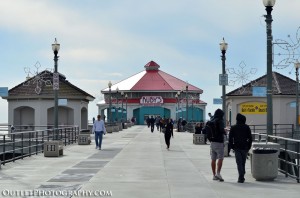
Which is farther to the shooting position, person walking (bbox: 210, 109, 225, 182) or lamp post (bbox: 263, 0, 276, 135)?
lamp post (bbox: 263, 0, 276, 135)

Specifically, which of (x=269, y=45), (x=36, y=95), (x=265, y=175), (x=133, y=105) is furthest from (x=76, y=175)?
(x=133, y=105)

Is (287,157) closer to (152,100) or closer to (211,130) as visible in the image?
(211,130)

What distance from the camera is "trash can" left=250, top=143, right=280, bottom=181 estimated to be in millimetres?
13625

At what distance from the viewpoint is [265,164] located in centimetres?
1365

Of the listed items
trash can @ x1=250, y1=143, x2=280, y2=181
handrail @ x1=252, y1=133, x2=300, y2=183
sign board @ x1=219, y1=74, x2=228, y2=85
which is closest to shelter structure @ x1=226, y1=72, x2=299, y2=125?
sign board @ x1=219, y1=74, x2=228, y2=85

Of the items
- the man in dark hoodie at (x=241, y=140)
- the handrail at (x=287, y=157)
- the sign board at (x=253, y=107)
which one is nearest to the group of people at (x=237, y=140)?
the man in dark hoodie at (x=241, y=140)

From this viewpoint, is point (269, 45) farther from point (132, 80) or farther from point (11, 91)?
point (132, 80)

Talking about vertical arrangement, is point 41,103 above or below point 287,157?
above

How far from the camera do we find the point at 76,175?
14609mm

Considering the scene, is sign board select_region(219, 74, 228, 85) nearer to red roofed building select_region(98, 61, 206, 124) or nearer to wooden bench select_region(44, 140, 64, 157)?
wooden bench select_region(44, 140, 64, 157)

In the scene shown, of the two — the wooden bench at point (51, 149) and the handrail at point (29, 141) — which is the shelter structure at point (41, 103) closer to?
the handrail at point (29, 141)

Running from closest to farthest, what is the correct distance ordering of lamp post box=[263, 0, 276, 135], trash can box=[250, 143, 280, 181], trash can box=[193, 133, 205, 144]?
trash can box=[250, 143, 280, 181], lamp post box=[263, 0, 276, 135], trash can box=[193, 133, 205, 144]

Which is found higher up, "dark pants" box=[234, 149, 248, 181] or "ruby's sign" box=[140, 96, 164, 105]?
"ruby's sign" box=[140, 96, 164, 105]

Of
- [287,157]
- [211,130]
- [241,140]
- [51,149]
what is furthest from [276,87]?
[241,140]
